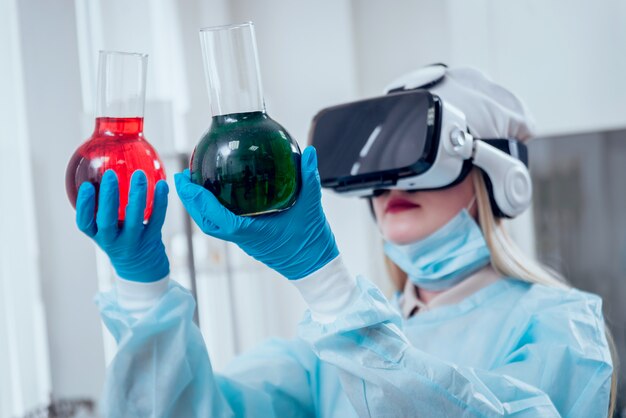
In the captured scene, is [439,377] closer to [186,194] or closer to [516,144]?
[186,194]

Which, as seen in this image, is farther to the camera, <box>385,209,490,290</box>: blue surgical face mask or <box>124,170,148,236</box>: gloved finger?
<box>385,209,490,290</box>: blue surgical face mask

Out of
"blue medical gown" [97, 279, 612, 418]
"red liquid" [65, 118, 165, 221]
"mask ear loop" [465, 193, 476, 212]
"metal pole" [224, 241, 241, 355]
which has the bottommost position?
"metal pole" [224, 241, 241, 355]

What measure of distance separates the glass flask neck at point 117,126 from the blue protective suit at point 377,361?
Result: 0.27 metres

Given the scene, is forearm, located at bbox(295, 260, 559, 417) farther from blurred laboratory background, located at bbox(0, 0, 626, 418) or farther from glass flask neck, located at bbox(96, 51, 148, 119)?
blurred laboratory background, located at bbox(0, 0, 626, 418)

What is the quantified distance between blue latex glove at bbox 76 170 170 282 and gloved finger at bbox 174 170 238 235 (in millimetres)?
86

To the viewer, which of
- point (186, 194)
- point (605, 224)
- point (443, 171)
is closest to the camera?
point (186, 194)

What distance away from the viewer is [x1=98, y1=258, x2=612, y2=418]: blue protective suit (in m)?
1.00

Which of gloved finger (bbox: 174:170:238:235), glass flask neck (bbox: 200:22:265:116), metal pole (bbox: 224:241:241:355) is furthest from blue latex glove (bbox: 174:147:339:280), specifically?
metal pole (bbox: 224:241:241:355)

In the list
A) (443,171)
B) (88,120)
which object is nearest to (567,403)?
(443,171)

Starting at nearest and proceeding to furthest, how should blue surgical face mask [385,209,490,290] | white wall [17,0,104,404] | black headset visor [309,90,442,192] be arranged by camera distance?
black headset visor [309,90,442,192] → blue surgical face mask [385,209,490,290] → white wall [17,0,104,404]

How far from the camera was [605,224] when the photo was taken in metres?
2.46

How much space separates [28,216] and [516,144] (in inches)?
68.7

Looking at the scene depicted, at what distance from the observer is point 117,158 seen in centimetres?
97

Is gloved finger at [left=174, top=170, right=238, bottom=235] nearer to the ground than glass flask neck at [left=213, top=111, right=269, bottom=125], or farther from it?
nearer to the ground
